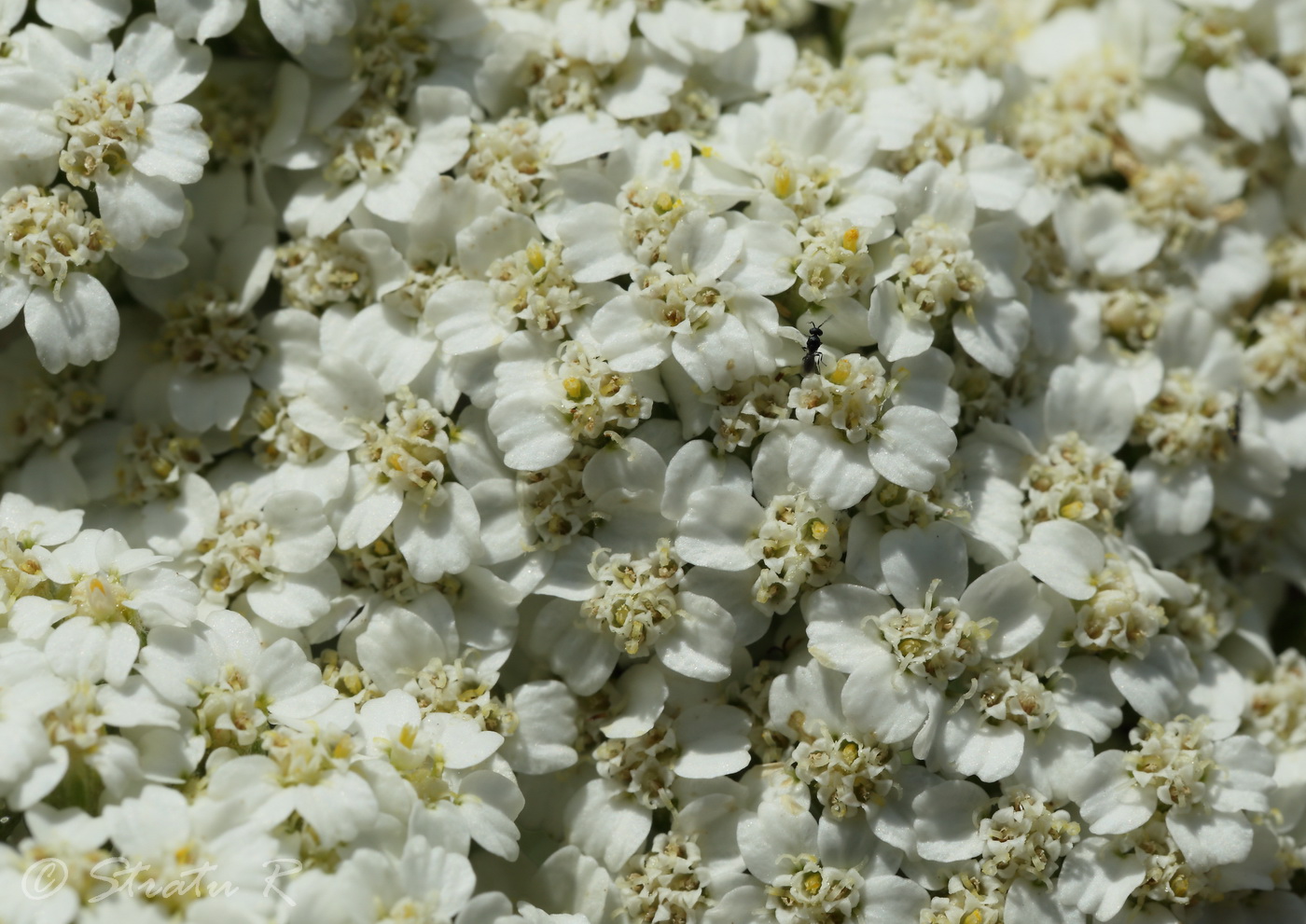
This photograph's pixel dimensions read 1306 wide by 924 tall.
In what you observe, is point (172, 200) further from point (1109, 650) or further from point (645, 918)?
point (1109, 650)

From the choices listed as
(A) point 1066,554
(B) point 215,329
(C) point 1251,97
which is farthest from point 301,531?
(C) point 1251,97

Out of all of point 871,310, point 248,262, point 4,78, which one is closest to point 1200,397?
point 871,310

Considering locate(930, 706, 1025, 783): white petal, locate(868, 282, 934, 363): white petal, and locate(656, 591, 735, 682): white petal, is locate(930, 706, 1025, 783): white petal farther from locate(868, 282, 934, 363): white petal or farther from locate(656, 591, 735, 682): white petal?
locate(868, 282, 934, 363): white petal

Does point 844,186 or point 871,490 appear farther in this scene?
point 844,186

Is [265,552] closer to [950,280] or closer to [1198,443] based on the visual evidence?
[950,280]

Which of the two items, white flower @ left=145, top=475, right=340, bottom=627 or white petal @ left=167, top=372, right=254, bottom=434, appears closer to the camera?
white flower @ left=145, top=475, right=340, bottom=627

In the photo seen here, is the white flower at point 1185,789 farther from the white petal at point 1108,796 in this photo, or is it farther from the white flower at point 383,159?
the white flower at point 383,159

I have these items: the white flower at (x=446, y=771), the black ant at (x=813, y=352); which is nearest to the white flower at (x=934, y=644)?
the black ant at (x=813, y=352)

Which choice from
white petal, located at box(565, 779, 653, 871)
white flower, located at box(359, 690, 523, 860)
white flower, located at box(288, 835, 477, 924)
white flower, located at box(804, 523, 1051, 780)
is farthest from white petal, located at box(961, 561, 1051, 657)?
white flower, located at box(288, 835, 477, 924)
